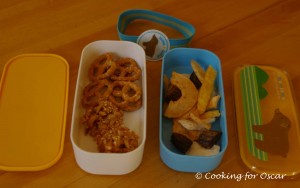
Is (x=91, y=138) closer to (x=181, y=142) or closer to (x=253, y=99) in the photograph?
(x=181, y=142)

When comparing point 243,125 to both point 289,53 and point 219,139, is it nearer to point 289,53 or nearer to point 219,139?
point 219,139

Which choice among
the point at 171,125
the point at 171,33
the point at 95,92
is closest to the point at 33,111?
the point at 95,92

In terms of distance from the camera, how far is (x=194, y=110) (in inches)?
24.6

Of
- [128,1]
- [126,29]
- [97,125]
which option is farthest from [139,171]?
[128,1]

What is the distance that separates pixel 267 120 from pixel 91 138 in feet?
1.12

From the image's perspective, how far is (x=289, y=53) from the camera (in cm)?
79

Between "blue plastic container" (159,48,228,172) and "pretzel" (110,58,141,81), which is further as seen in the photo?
"pretzel" (110,58,141,81)

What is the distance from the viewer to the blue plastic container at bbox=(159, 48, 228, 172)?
54 centimetres

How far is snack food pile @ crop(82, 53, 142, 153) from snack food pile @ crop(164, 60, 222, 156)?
0.07 meters

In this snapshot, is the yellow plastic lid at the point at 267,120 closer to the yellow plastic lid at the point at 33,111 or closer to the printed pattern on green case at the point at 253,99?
the printed pattern on green case at the point at 253,99

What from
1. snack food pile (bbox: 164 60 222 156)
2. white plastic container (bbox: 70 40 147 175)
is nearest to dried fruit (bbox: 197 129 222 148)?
snack food pile (bbox: 164 60 222 156)

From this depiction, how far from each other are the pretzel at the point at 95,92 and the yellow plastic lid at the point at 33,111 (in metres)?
0.05

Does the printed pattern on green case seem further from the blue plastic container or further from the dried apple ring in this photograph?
the dried apple ring

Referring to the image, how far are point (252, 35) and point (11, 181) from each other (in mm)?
619
